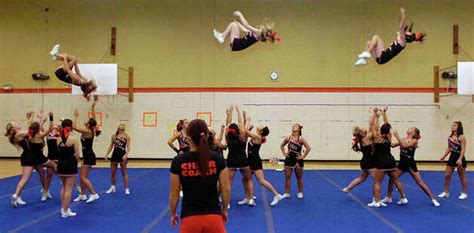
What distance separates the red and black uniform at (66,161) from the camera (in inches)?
266

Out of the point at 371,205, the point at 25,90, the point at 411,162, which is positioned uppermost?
the point at 25,90

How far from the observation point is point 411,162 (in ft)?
25.8

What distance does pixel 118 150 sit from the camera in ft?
30.0

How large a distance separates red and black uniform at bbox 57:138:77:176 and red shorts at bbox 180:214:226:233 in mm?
4364

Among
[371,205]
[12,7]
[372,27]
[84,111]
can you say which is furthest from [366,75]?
[12,7]

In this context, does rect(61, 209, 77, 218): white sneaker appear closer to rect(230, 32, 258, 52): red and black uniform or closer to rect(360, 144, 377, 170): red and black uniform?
rect(230, 32, 258, 52): red and black uniform

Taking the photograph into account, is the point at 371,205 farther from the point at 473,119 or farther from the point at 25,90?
the point at 25,90

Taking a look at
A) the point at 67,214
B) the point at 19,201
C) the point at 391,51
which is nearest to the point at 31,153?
the point at 19,201

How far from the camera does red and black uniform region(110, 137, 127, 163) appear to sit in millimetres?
9102

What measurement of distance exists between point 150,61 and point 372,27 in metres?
9.21

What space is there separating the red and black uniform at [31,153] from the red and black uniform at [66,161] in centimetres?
116

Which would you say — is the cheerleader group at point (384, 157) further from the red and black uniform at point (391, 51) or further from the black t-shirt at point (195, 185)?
the black t-shirt at point (195, 185)

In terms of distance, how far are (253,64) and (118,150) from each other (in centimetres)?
836

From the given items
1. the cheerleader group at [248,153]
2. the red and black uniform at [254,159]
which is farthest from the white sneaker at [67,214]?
the red and black uniform at [254,159]
